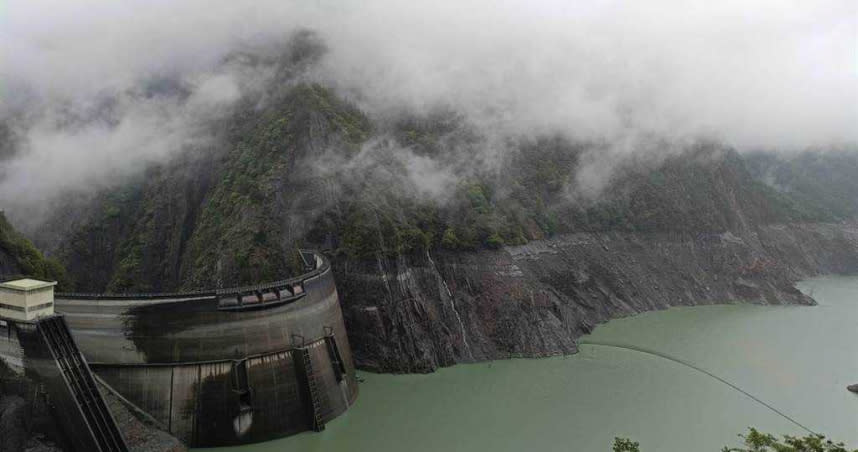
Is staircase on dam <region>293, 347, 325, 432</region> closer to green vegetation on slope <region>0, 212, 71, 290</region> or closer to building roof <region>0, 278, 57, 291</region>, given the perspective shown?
building roof <region>0, 278, 57, 291</region>

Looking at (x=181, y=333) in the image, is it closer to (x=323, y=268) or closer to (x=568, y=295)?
(x=323, y=268)

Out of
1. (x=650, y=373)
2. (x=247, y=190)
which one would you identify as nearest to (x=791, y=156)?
(x=650, y=373)

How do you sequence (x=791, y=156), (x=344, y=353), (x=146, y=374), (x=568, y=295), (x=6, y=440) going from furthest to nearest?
(x=791, y=156)
(x=568, y=295)
(x=344, y=353)
(x=146, y=374)
(x=6, y=440)

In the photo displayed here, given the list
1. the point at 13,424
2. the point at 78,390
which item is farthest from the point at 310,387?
the point at 13,424

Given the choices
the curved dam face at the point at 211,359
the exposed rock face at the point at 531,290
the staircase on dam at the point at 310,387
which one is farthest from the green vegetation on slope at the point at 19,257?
the exposed rock face at the point at 531,290

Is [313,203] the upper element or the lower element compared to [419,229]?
upper

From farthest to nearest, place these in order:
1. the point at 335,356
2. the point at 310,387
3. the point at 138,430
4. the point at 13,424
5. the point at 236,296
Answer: the point at 335,356 < the point at 310,387 < the point at 236,296 < the point at 138,430 < the point at 13,424

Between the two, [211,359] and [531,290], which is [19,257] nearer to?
[211,359]
